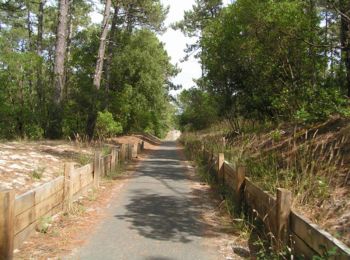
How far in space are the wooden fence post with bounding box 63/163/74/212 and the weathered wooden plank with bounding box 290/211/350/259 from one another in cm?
394

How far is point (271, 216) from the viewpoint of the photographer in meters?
5.34

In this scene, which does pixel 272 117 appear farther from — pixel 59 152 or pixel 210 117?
pixel 210 117

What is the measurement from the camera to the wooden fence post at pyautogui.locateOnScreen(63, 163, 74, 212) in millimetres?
7087

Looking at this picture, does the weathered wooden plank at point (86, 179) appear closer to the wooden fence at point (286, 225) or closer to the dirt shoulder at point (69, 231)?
the dirt shoulder at point (69, 231)

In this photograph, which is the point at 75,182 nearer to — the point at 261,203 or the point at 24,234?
the point at 24,234

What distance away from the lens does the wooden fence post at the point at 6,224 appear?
4312 millimetres

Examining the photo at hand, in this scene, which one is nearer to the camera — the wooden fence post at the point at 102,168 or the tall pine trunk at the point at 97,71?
the wooden fence post at the point at 102,168

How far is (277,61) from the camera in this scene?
487 inches

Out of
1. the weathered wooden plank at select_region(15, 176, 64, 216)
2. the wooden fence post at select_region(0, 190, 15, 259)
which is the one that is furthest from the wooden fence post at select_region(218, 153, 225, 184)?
the wooden fence post at select_region(0, 190, 15, 259)

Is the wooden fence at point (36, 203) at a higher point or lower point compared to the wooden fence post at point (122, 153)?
lower

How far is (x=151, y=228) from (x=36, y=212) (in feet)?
5.78

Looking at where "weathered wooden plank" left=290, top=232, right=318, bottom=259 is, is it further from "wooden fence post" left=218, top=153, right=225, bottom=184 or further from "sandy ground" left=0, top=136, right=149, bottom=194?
"wooden fence post" left=218, top=153, right=225, bottom=184

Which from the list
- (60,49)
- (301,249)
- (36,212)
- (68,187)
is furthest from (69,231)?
(60,49)

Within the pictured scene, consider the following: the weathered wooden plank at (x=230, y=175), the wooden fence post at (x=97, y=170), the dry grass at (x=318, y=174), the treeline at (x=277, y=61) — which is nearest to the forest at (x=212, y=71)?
the treeline at (x=277, y=61)
